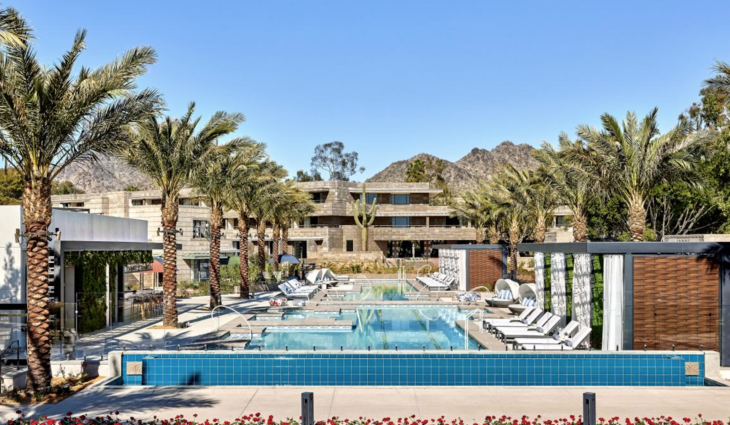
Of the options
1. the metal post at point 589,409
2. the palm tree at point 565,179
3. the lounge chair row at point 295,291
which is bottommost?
the lounge chair row at point 295,291

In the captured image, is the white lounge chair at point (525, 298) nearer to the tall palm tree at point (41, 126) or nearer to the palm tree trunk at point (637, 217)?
the palm tree trunk at point (637, 217)

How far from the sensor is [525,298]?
2264cm

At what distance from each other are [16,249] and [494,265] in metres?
21.9

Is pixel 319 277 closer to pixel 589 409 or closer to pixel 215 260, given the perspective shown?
pixel 215 260

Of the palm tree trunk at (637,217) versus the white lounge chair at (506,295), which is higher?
the palm tree trunk at (637,217)

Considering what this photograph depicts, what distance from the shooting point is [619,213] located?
42.8 metres

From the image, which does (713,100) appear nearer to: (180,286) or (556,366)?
(180,286)

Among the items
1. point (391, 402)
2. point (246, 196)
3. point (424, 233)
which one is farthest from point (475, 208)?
point (391, 402)

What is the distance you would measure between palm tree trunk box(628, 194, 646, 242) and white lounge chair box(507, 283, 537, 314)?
347 cm

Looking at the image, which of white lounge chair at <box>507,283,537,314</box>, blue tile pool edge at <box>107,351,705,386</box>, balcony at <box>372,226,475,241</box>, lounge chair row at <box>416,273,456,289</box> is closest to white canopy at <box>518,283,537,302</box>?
white lounge chair at <box>507,283,537,314</box>

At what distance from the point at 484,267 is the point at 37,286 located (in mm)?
23580

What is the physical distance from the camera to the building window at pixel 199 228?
48.4 m

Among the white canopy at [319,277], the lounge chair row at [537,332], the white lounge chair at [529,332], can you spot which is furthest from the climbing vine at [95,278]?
the white canopy at [319,277]

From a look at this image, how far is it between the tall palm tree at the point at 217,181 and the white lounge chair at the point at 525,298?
1023cm
